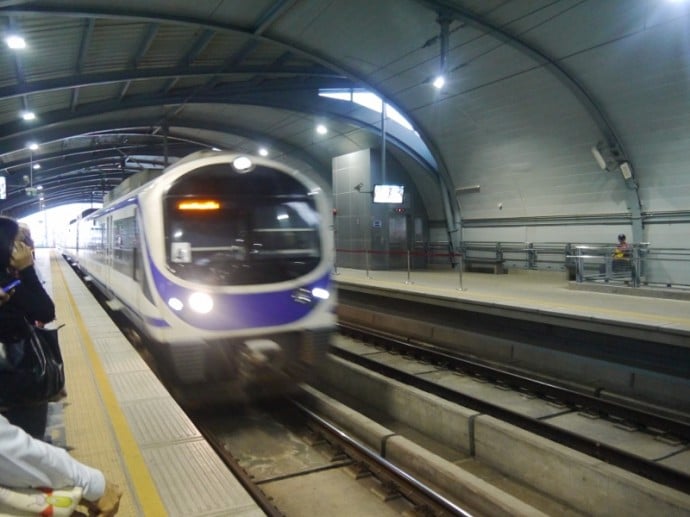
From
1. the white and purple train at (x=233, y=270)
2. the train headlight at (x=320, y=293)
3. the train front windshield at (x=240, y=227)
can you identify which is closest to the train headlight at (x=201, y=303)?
the white and purple train at (x=233, y=270)

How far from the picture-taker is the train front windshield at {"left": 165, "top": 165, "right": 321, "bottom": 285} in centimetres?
586

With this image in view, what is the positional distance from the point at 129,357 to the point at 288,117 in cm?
1902

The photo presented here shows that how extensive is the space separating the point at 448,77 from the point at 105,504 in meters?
15.1

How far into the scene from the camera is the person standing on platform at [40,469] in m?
2.13

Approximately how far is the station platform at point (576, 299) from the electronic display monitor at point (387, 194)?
4.04m

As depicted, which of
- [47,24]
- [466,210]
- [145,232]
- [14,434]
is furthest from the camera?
[466,210]

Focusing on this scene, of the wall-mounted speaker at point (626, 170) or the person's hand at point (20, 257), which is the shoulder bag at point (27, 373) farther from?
the wall-mounted speaker at point (626, 170)

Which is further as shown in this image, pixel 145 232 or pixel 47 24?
pixel 47 24

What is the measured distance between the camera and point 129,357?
626 centimetres

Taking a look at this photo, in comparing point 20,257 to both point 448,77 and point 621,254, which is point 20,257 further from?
point 448,77

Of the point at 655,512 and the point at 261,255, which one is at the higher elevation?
the point at 261,255

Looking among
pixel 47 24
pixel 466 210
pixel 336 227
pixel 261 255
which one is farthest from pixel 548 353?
pixel 336 227

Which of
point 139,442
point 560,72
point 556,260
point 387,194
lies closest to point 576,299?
point 560,72

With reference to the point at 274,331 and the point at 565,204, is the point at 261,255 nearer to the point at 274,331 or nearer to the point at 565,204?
the point at 274,331
